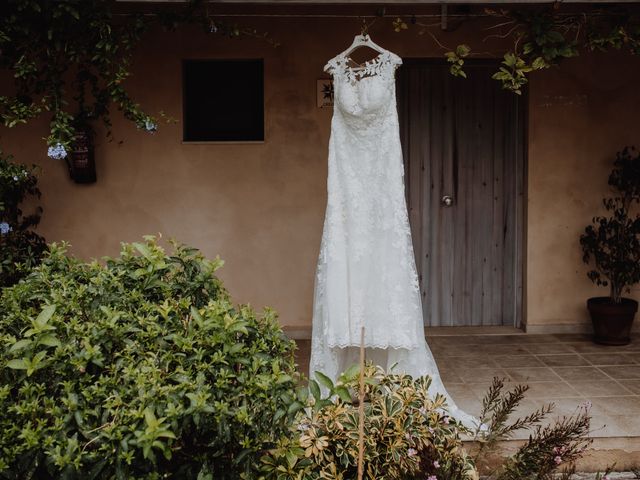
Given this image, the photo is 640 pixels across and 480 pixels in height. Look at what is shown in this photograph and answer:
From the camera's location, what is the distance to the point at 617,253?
569 cm

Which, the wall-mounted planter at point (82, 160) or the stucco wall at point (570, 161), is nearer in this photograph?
the wall-mounted planter at point (82, 160)

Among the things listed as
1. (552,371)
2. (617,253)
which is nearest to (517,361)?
(552,371)

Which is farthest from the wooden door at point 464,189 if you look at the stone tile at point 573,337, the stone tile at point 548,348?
the stone tile at point 548,348

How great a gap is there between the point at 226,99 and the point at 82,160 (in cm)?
136

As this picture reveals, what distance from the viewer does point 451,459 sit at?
2.46 metres

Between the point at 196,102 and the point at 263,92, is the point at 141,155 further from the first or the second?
the point at 263,92

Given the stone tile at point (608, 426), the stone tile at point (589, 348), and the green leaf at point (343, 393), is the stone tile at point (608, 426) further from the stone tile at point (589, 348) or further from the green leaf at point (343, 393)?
the green leaf at point (343, 393)

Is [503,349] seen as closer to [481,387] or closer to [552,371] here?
[552,371]

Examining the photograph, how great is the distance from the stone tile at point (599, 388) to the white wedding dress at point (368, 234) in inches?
41.0

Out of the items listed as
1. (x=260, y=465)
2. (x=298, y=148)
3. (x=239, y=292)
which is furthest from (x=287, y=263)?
(x=260, y=465)

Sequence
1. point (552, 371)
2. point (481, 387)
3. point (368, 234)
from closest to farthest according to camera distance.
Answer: point (368, 234), point (481, 387), point (552, 371)

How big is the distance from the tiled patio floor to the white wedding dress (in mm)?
667

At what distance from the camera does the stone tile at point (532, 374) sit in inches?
189

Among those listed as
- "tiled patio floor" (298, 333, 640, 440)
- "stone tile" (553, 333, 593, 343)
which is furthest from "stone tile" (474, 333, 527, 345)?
"stone tile" (553, 333, 593, 343)
